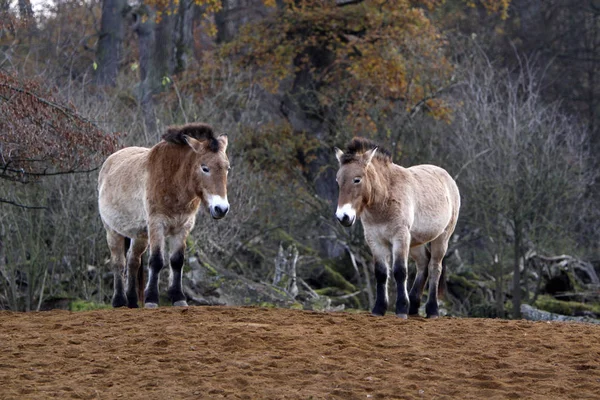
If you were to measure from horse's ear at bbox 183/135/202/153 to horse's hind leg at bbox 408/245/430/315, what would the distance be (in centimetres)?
309

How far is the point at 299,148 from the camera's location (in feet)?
71.6

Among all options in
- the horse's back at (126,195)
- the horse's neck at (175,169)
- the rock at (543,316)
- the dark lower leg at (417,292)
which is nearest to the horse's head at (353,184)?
the dark lower leg at (417,292)

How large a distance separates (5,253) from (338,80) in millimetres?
10590

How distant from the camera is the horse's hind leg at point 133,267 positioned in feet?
35.0

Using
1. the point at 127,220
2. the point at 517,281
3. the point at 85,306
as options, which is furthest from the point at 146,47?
the point at 127,220

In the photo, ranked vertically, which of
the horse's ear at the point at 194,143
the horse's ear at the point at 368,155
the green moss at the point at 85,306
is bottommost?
the green moss at the point at 85,306

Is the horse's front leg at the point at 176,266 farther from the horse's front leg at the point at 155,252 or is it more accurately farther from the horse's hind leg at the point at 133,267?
the horse's hind leg at the point at 133,267

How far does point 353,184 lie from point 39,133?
11.2 feet

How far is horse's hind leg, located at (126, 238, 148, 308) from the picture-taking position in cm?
1066

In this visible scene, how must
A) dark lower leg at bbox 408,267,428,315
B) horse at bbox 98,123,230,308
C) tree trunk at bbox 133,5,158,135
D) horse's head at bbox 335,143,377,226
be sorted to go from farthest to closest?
tree trunk at bbox 133,5,158,135 → dark lower leg at bbox 408,267,428,315 → horse at bbox 98,123,230,308 → horse's head at bbox 335,143,377,226

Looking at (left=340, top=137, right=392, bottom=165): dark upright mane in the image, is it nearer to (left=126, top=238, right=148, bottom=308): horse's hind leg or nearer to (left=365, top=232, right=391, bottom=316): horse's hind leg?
(left=365, top=232, right=391, bottom=316): horse's hind leg

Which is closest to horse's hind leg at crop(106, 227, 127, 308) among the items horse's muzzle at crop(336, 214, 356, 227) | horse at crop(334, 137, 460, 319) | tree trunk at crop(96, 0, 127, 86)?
horse at crop(334, 137, 460, 319)

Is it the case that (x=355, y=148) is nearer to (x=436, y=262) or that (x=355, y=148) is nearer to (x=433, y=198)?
(x=433, y=198)

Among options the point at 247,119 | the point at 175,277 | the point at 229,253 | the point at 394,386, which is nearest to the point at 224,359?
the point at 394,386
